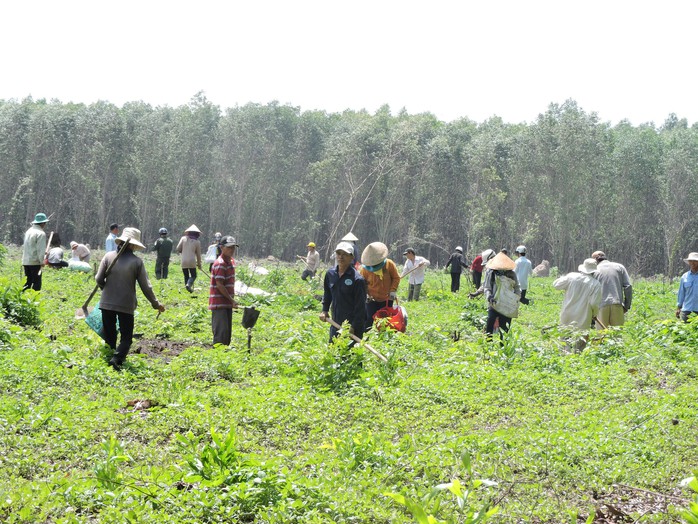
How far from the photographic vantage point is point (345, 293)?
8.66m

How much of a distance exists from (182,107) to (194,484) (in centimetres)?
6079

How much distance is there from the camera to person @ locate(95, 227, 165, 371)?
834 centimetres

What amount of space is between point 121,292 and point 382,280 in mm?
3514

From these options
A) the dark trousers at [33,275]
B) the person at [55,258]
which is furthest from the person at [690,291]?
the person at [55,258]

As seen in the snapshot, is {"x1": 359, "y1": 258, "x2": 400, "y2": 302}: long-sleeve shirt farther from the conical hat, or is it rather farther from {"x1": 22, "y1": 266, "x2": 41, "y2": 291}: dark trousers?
{"x1": 22, "y1": 266, "x2": 41, "y2": 291}: dark trousers

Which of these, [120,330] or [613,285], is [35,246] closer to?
[120,330]

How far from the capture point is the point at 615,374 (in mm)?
8703

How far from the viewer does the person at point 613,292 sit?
1170 centimetres

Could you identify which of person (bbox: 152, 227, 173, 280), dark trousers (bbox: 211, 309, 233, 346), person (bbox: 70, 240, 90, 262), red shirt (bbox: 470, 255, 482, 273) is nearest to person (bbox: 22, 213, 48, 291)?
dark trousers (bbox: 211, 309, 233, 346)

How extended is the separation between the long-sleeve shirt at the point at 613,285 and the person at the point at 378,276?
12.3 feet

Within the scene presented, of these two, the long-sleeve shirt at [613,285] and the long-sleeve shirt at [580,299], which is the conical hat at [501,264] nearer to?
the long-sleeve shirt at [580,299]

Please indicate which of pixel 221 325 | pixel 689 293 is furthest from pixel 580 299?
pixel 221 325

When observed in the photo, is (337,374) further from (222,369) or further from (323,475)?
(323,475)

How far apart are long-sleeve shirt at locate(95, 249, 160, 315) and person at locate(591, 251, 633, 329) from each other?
7.25 m
